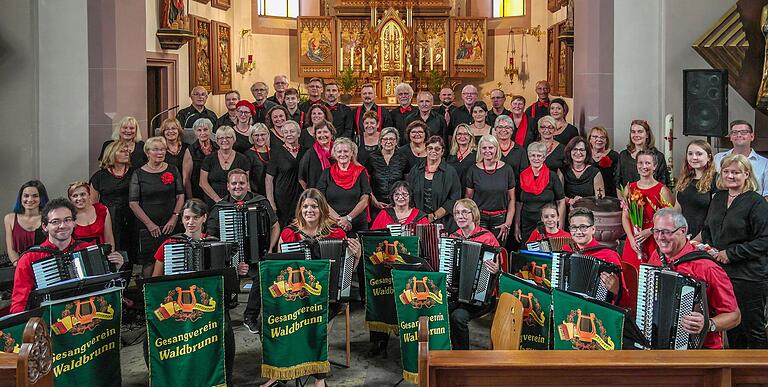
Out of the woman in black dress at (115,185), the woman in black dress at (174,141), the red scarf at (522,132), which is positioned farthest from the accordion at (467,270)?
the red scarf at (522,132)

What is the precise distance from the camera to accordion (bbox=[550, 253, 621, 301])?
6133 mm

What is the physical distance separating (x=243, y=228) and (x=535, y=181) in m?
3.07

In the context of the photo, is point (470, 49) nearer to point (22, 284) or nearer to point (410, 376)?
point (410, 376)

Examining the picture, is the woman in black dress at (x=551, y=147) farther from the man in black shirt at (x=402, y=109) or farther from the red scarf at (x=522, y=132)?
the man in black shirt at (x=402, y=109)

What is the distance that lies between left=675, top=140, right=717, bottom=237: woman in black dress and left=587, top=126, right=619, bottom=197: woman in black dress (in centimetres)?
215

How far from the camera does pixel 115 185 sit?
9141 millimetres

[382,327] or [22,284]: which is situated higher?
[22,284]

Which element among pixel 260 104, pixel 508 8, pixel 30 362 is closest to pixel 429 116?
pixel 260 104

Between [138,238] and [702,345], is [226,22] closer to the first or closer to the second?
[138,238]

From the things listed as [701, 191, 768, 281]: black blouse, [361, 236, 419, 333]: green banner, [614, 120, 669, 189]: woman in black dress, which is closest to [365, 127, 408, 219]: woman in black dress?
[361, 236, 419, 333]: green banner

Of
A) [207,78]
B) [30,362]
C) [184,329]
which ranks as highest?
[207,78]

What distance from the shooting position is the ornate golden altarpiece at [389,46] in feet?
63.2

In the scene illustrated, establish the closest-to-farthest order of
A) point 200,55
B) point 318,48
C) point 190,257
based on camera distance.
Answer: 1. point 190,257
2. point 200,55
3. point 318,48

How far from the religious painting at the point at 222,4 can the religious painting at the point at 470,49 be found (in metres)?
4.92
